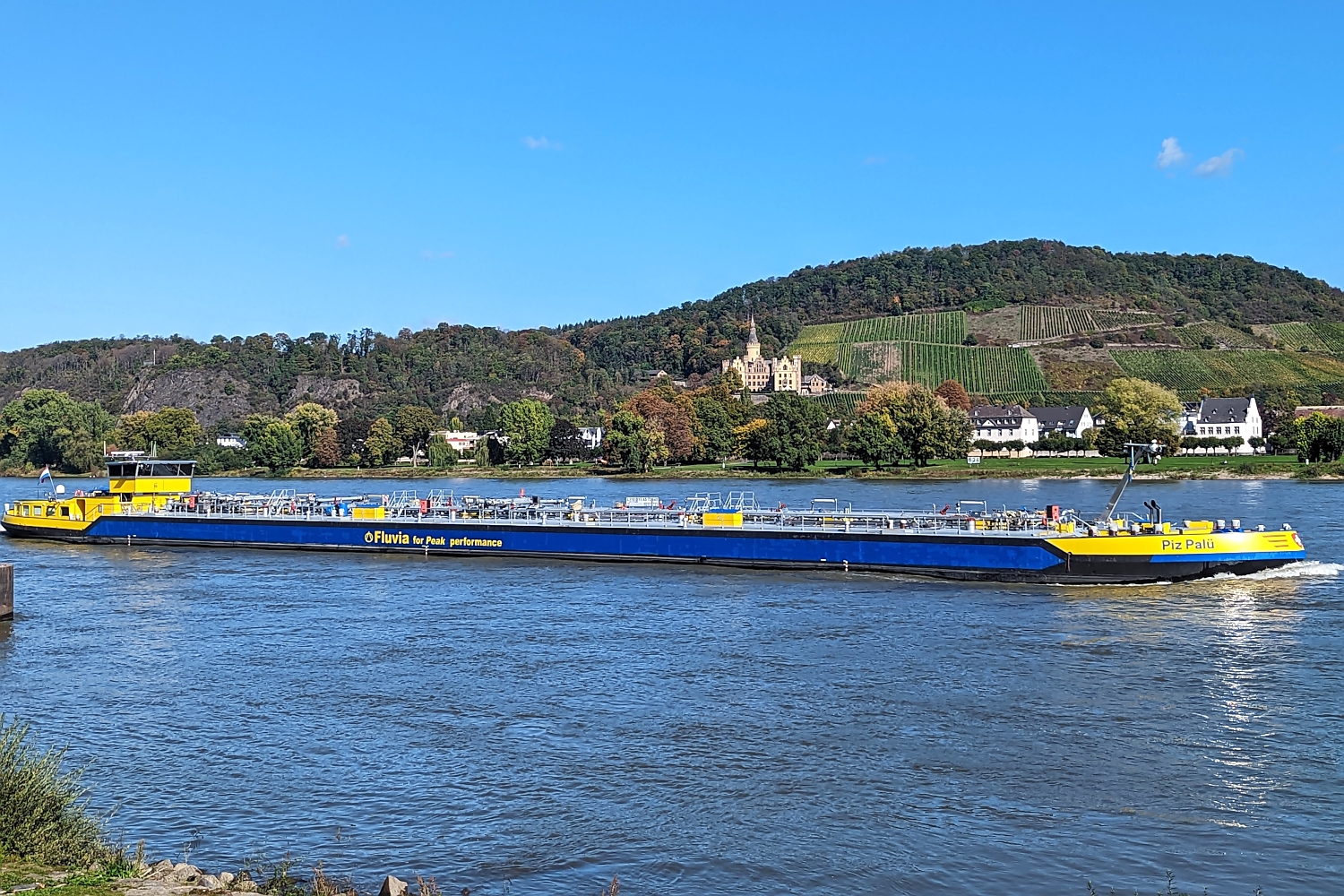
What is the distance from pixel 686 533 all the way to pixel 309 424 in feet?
390

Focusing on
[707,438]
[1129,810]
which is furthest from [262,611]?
[707,438]

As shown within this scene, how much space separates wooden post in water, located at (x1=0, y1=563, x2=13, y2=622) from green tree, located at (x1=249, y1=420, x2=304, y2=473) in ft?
362

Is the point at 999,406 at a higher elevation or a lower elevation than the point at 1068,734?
higher

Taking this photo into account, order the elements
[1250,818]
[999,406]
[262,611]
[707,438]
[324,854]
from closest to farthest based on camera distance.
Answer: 1. [324,854]
2. [1250,818]
3. [262,611]
4. [707,438]
5. [999,406]

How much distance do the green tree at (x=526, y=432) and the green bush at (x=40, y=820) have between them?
130752 millimetres

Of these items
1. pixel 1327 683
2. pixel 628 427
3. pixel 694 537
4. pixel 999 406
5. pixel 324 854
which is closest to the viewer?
pixel 324 854

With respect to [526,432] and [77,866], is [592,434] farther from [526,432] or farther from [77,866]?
[77,866]

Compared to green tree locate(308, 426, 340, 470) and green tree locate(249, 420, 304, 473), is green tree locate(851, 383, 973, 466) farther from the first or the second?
green tree locate(249, 420, 304, 473)

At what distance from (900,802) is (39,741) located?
15.7 m

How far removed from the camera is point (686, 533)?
48.9 meters

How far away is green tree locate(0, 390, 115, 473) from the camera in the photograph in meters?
144

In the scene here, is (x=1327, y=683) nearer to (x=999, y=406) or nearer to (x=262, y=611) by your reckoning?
(x=262, y=611)

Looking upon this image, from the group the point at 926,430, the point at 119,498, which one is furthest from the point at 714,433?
the point at 119,498

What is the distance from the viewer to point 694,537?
159ft
